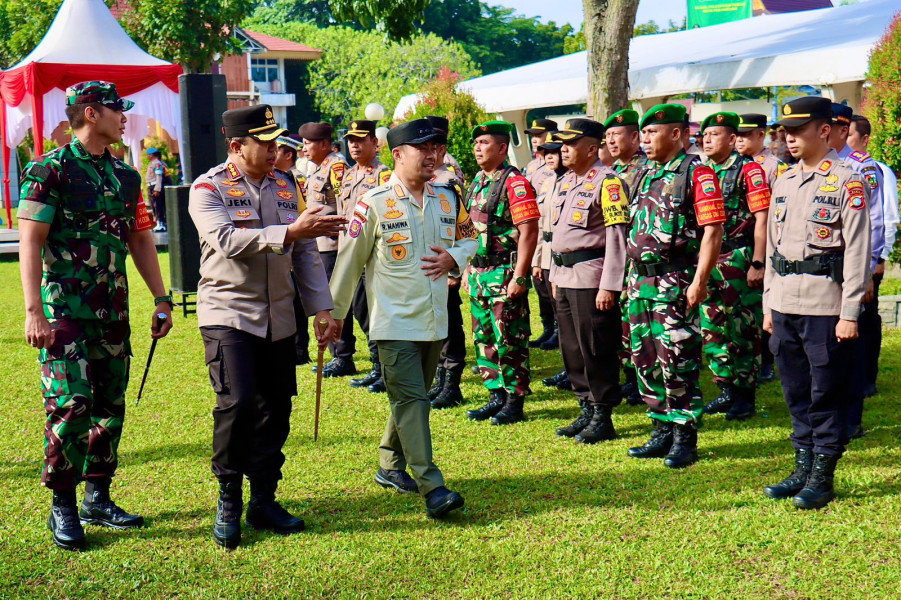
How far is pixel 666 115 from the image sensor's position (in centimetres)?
546

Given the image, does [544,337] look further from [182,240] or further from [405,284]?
[405,284]

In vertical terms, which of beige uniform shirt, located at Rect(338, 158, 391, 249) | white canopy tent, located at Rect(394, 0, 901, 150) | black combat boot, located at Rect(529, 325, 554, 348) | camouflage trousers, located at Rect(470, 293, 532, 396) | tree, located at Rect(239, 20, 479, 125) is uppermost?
tree, located at Rect(239, 20, 479, 125)

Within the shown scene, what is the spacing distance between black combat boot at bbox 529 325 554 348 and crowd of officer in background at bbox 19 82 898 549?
3.16 meters

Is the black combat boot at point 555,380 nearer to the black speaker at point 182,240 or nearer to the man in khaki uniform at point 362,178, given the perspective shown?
the man in khaki uniform at point 362,178

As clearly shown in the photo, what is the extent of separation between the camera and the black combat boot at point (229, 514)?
4.45m

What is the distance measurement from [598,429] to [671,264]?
4.28 feet

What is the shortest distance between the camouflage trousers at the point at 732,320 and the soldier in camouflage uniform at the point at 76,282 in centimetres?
427

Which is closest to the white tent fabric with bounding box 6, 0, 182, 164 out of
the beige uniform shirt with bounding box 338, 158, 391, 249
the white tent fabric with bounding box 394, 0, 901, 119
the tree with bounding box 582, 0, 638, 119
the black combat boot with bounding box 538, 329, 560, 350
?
the white tent fabric with bounding box 394, 0, 901, 119

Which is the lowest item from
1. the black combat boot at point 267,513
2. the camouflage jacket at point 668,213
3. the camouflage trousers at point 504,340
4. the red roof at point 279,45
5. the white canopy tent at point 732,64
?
the black combat boot at point 267,513

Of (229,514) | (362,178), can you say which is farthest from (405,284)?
(362,178)

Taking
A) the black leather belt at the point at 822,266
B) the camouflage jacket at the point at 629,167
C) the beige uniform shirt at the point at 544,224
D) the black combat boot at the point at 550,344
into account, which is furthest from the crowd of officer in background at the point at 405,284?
the black combat boot at the point at 550,344

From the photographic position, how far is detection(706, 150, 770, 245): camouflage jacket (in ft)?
21.7

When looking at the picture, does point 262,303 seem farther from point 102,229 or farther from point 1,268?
point 1,268

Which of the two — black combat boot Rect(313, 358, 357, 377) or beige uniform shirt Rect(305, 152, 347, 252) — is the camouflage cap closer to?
beige uniform shirt Rect(305, 152, 347, 252)
